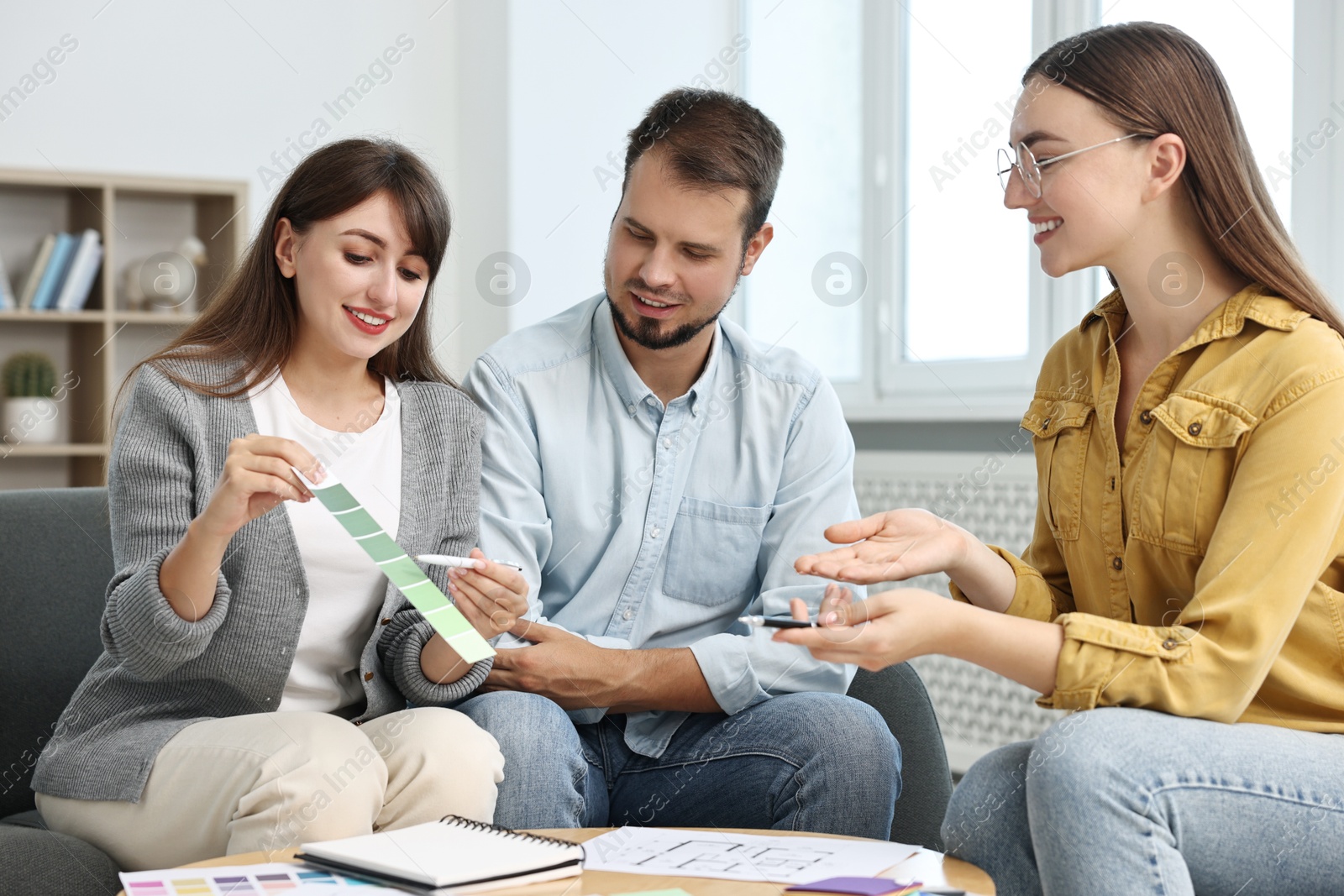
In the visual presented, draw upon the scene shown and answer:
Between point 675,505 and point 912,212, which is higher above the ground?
point 912,212

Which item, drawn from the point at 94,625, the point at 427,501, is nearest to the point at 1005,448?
the point at 427,501

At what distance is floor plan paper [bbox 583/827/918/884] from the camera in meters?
1.11

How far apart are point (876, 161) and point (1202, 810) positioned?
2.84 m

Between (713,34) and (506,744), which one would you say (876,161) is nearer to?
(713,34)

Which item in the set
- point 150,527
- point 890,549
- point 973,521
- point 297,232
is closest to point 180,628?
point 150,527

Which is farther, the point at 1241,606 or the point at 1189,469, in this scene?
the point at 1189,469

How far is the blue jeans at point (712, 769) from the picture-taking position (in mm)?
1506

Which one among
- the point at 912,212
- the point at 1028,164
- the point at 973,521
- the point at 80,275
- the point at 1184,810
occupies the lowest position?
the point at 1184,810

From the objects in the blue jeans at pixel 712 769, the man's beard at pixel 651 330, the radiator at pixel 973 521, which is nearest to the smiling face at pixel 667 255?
the man's beard at pixel 651 330

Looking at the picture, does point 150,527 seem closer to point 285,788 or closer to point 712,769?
point 285,788

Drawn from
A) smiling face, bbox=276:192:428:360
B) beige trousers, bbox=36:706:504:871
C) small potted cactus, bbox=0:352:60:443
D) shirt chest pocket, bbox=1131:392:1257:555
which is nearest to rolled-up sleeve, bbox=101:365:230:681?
beige trousers, bbox=36:706:504:871

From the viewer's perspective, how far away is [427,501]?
1.67m

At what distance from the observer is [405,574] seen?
121 cm

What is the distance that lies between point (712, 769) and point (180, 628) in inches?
27.7
